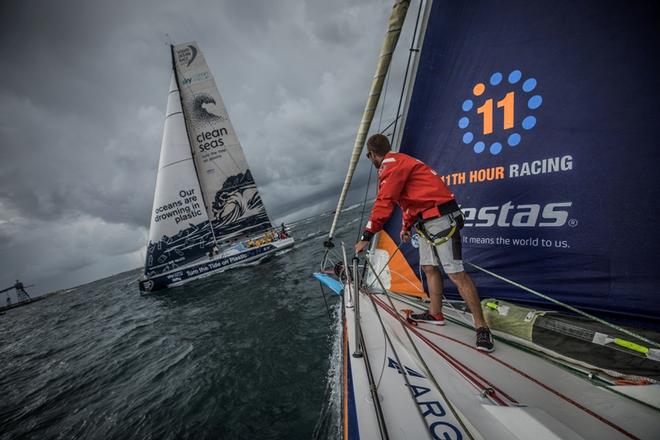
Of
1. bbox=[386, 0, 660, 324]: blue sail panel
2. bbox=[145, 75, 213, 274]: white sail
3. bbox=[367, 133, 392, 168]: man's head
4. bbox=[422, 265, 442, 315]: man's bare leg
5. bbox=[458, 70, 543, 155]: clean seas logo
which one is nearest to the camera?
bbox=[386, 0, 660, 324]: blue sail panel

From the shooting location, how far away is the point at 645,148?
1.71m

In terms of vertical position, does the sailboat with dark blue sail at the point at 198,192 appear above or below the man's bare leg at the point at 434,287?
above

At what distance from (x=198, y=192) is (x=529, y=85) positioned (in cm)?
1527

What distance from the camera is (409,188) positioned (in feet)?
7.39

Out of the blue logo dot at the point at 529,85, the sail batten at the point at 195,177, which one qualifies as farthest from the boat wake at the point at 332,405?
the sail batten at the point at 195,177

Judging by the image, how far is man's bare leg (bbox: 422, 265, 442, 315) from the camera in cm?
234

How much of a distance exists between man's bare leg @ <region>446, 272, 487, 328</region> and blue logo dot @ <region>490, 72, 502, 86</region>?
1.91 metres

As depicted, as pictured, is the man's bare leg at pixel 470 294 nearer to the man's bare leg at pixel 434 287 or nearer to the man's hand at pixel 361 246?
the man's bare leg at pixel 434 287

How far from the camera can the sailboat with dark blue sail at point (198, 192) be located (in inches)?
518

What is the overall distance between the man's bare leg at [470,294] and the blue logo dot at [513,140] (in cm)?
138

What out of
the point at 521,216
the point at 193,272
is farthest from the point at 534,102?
the point at 193,272

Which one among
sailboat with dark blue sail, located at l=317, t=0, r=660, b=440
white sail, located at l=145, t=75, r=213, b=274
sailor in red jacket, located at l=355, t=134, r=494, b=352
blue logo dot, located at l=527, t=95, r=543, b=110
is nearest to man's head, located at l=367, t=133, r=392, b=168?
sailor in red jacket, located at l=355, t=134, r=494, b=352

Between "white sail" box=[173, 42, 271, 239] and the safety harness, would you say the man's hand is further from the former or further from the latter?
"white sail" box=[173, 42, 271, 239]

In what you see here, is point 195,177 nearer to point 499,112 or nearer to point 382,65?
point 382,65
